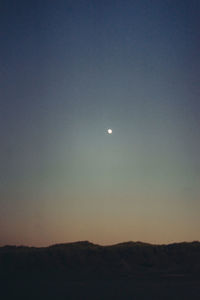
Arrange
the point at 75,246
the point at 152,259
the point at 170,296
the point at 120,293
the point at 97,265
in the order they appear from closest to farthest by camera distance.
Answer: the point at 170,296 → the point at 120,293 → the point at 97,265 → the point at 152,259 → the point at 75,246

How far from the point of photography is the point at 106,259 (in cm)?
7925

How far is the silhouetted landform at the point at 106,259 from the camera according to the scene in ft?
235

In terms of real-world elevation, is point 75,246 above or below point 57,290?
above

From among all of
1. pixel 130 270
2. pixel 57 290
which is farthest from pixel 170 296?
pixel 130 270

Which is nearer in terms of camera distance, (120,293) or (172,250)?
(120,293)

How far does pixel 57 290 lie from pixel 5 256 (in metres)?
43.6

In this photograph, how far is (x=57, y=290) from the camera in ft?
132

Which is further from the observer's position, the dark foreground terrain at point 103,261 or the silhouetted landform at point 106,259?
the silhouetted landform at point 106,259

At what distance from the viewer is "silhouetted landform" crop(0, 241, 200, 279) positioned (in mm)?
71562

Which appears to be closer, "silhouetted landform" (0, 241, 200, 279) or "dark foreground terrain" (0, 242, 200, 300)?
"dark foreground terrain" (0, 242, 200, 300)

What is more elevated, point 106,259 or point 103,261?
point 106,259

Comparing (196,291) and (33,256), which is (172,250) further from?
(196,291)

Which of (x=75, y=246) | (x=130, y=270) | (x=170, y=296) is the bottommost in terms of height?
(x=170, y=296)

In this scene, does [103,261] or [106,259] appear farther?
[106,259]
